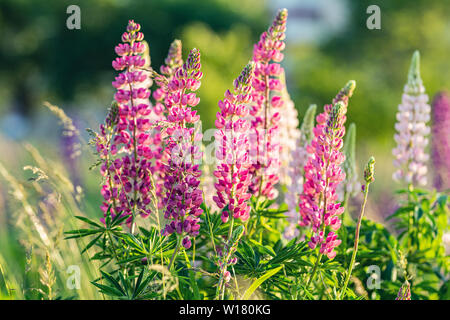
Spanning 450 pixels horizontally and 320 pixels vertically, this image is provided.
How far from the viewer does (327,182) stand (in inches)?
76.0

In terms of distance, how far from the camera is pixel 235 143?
72.8 inches

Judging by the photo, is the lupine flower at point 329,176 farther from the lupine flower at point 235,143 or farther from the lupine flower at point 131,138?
the lupine flower at point 131,138

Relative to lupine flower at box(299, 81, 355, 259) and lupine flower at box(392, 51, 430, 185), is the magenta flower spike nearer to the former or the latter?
lupine flower at box(299, 81, 355, 259)

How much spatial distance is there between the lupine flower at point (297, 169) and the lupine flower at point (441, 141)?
2.25 meters

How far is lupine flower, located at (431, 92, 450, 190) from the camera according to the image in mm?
4520

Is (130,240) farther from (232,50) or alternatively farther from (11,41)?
(11,41)

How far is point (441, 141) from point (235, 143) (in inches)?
130

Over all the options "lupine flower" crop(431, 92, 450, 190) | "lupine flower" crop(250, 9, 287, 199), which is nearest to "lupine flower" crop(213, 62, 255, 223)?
"lupine flower" crop(250, 9, 287, 199)

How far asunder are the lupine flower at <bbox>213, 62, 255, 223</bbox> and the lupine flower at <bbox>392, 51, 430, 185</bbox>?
52.5 inches

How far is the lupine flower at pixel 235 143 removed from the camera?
183cm

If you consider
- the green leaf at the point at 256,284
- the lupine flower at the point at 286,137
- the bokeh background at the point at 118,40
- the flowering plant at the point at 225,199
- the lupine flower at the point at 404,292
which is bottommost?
the lupine flower at the point at 404,292

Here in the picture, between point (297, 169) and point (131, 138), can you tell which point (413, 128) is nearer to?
point (297, 169)

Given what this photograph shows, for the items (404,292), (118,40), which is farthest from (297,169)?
(118,40)

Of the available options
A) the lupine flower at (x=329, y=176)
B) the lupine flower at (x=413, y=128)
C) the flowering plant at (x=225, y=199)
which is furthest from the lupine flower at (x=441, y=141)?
the lupine flower at (x=329, y=176)
